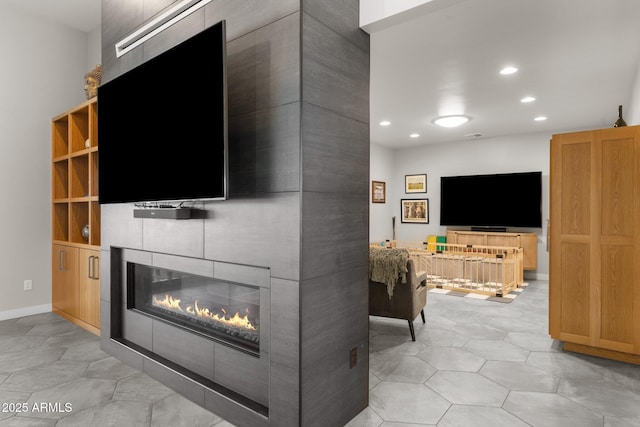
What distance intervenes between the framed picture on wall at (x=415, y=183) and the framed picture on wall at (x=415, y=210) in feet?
0.74

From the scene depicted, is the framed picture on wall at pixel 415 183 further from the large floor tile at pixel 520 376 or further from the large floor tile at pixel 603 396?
the large floor tile at pixel 603 396

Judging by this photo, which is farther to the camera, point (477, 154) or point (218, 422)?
point (477, 154)

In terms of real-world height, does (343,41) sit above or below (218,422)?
above

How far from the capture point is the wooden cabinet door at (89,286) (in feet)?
11.6

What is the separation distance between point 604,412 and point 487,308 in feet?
8.26

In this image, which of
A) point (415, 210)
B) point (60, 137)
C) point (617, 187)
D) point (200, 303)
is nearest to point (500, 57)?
point (617, 187)

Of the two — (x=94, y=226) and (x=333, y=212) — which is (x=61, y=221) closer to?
(x=94, y=226)

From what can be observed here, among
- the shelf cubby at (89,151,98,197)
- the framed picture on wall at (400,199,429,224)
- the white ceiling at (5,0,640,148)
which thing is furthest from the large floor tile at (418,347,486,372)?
the framed picture on wall at (400,199,429,224)

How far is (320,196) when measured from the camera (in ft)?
6.29

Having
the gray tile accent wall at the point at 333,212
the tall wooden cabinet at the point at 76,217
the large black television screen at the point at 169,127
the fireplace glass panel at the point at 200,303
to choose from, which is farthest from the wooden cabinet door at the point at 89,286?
the gray tile accent wall at the point at 333,212

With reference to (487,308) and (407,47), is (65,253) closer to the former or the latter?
(407,47)

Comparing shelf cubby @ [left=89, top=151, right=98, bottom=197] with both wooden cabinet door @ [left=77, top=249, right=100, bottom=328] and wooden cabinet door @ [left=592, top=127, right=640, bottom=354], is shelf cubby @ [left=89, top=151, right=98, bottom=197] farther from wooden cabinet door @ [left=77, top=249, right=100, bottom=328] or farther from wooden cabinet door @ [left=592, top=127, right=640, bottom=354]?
wooden cabinet door @ [left=592, top=127, right=640, bottom=354]

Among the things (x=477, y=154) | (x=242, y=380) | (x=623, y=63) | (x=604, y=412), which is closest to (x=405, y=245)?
(x=477, y=154)

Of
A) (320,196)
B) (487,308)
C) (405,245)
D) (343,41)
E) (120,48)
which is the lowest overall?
(487,308)
